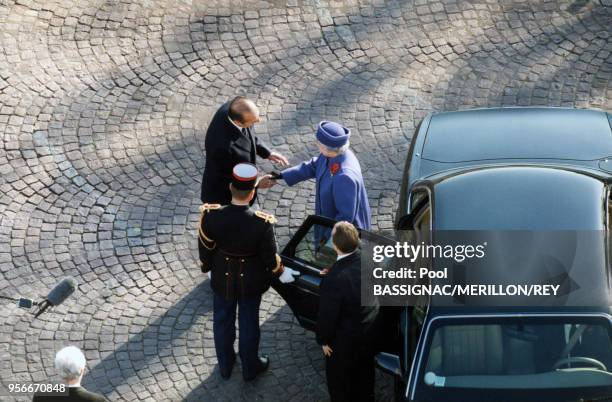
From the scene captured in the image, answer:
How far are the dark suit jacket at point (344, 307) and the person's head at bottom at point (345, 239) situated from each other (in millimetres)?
60

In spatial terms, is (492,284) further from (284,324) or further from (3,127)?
(3,127)

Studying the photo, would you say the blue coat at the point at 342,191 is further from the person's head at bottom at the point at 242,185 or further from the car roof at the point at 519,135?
the person's head at bottom at the point at 242,185

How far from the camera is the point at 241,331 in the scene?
8.29 metres

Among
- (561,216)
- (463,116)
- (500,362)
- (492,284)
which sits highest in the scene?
(463,116)

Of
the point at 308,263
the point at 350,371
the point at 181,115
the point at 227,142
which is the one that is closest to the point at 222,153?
the point at 227,142

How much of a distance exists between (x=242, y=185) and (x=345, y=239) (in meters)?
1.07

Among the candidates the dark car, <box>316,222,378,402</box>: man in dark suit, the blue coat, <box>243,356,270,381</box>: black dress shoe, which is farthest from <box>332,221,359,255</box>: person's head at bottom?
<box>243,356,270,381</box>: black dress shoe

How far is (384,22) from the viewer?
1252 cm

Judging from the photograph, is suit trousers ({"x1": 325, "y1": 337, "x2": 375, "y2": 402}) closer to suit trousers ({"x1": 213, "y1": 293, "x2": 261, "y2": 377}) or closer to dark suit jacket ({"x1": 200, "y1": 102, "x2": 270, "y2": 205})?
suit trousers ({"x1": 213, "y1": 293, "x2": 261, "y2": 377})

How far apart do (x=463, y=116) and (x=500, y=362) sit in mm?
3200

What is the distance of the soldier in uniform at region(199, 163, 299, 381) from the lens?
309 inches

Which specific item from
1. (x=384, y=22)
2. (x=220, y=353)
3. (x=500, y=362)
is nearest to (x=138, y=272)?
(x=220, y=353)

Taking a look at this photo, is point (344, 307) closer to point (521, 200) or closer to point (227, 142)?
point (521, 200)

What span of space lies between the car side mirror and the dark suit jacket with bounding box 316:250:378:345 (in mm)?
203
